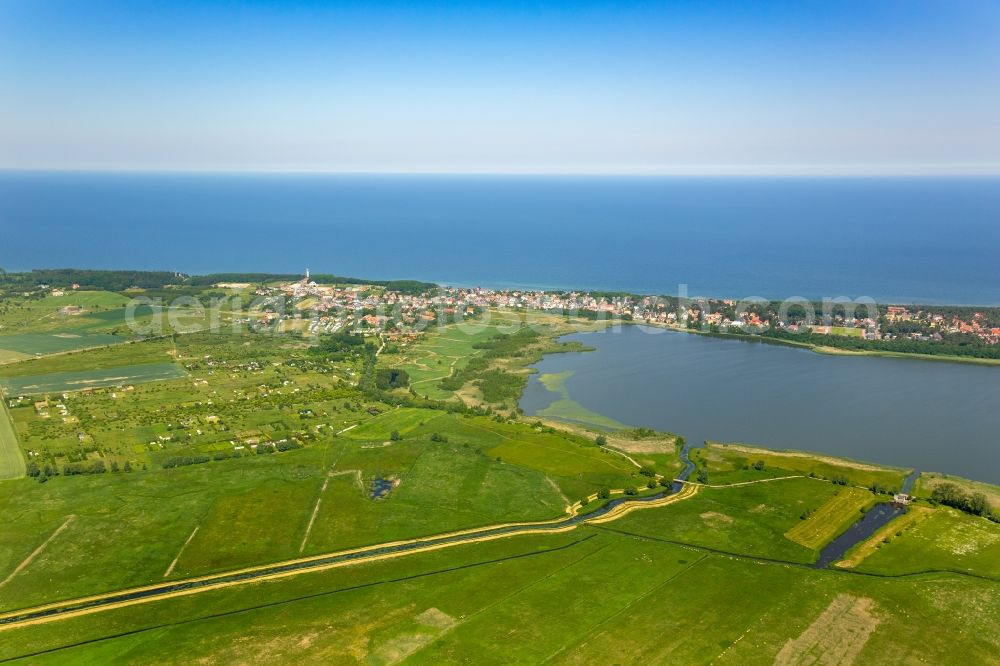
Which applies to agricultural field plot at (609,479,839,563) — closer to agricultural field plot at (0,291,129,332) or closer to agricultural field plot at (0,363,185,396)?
agricultural field plot at (0,363,185,396)

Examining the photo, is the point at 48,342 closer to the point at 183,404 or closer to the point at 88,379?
the point at 88,379

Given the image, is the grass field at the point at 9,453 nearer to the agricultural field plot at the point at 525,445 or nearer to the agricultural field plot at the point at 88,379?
the agricultural field plot at the point at 88,379

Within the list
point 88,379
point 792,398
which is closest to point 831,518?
point 792,398

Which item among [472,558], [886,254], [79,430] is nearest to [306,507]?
[472,558]

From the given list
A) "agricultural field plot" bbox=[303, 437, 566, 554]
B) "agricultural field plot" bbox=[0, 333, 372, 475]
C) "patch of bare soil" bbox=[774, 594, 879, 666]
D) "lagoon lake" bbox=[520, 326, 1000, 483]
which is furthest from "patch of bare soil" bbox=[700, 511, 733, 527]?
"agricultural field plot" bbox=[0, 333, 372, 475]

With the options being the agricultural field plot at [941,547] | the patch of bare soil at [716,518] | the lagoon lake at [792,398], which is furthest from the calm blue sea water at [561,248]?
the patch of bare soil at [716,518]
